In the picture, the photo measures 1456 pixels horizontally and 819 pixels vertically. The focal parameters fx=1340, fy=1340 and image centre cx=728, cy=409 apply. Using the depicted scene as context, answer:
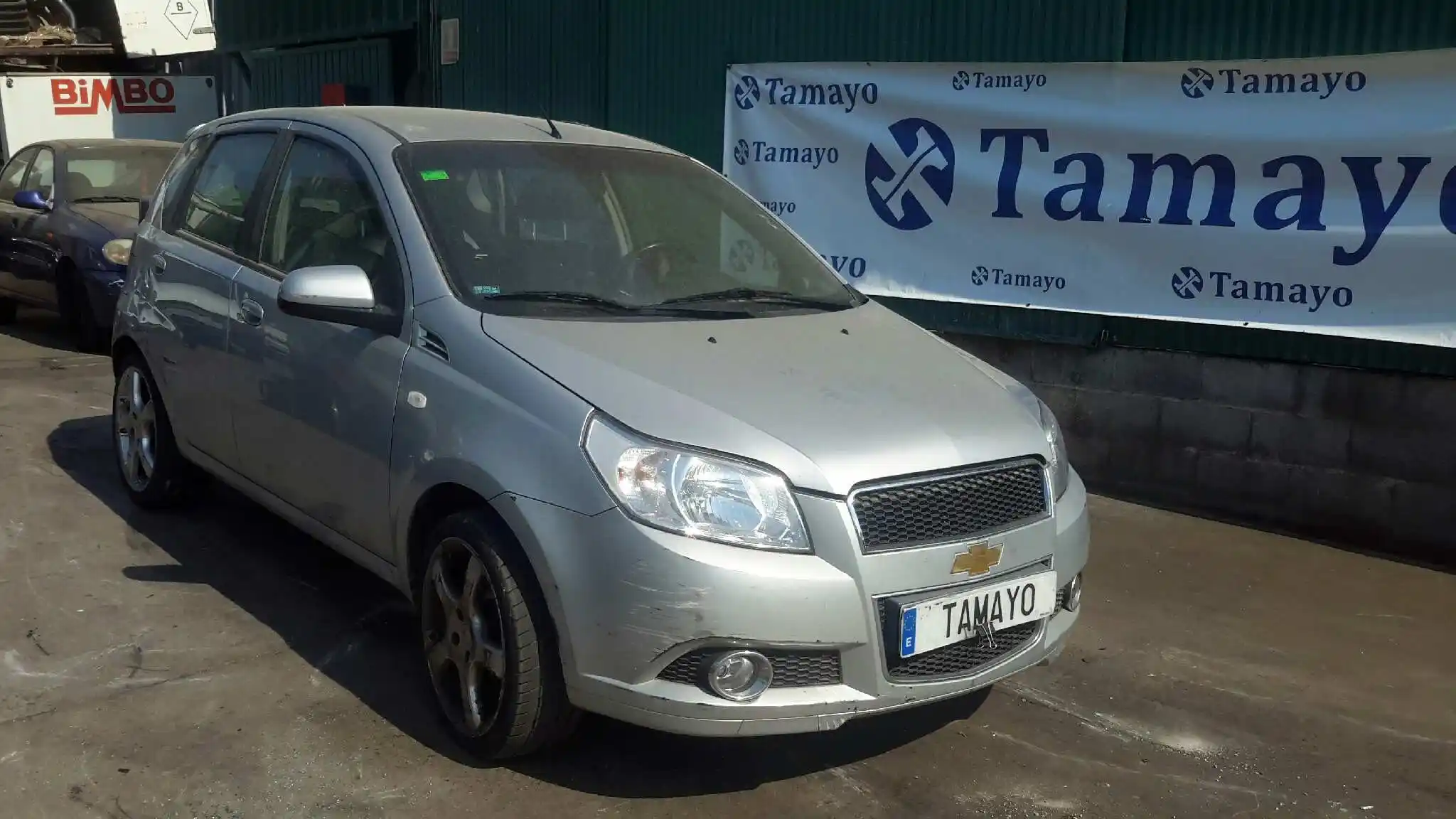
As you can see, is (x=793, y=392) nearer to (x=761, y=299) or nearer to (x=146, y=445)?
(x=761, y=299)

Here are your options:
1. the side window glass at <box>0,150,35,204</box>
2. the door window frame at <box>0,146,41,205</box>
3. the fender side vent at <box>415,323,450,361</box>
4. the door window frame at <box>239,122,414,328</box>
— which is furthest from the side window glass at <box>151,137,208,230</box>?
the side window glass at <box>0,150,35,204</box>

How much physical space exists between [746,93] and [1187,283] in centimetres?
309

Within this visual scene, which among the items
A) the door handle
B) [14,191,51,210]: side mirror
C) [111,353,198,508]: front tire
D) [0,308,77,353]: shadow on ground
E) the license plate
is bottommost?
[0,308,77,353]: shadow on ground

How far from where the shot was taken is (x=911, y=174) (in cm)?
752

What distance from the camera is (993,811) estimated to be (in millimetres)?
3521

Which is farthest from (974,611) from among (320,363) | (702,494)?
(320,363)

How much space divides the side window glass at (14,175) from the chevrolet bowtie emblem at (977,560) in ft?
32.2

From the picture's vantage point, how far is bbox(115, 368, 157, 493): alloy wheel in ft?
18.4

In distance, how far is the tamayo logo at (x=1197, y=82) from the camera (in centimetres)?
645

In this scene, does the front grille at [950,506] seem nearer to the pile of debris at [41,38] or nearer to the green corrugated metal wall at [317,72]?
the green corrugated metal wall at [317,72]

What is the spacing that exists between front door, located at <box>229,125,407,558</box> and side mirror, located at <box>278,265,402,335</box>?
0.05 metres

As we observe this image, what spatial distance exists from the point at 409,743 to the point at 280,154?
223 cm

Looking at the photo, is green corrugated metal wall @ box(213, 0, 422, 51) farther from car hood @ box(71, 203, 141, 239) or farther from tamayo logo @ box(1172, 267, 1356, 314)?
tamayo logo @ box(1172, 267, 1356, 314)

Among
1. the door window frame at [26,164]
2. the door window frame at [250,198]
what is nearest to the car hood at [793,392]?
the door window frame at [250,198]
